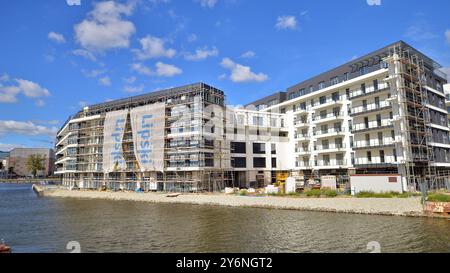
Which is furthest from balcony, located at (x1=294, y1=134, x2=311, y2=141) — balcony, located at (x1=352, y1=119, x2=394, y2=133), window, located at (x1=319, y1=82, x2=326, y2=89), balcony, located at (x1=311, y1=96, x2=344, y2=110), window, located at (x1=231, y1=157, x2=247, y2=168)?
window, located at (x1=231, y1=157, x2=247, y2=168)

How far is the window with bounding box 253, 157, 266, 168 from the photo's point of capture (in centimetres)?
5628

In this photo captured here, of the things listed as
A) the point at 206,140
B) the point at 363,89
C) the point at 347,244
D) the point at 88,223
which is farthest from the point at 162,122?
the point at 347,244

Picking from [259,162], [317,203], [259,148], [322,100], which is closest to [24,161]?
[259,148]

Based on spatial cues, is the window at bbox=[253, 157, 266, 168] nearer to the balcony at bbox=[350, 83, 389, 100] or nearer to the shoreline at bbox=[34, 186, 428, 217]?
the shoreline at bbox=[34, 186, 428, 217]

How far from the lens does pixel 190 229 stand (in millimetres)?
20734

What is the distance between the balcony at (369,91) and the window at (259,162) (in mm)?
19606

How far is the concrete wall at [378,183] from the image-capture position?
105 feet

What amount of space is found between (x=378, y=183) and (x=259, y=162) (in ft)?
85.7

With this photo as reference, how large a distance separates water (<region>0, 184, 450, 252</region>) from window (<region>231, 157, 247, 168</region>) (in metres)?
26.9

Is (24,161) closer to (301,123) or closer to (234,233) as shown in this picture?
(301,123)

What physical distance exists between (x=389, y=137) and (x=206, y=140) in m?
26.8

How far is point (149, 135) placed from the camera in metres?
53.6

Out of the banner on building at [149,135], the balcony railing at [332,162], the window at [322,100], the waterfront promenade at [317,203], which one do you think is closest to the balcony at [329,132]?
the balcony railing at [332,162]
